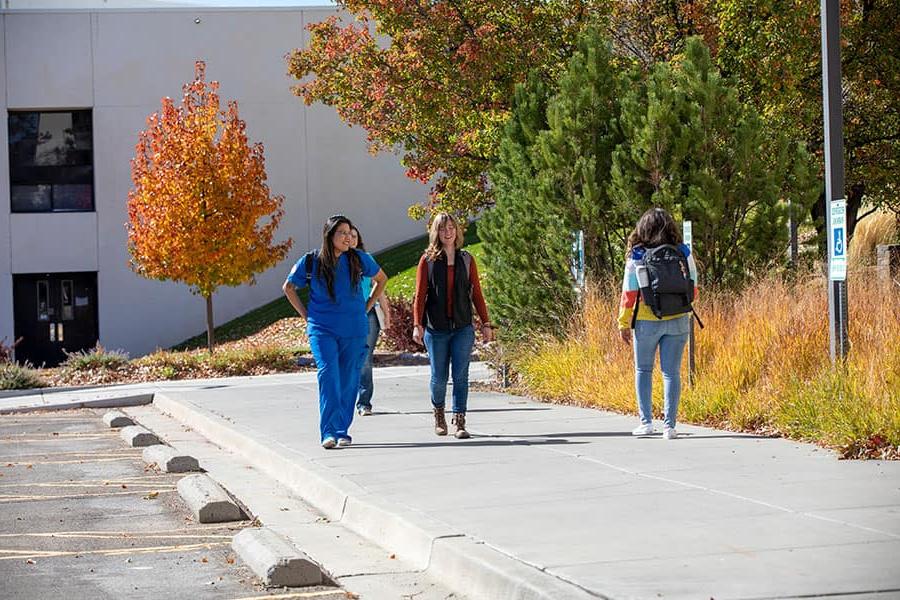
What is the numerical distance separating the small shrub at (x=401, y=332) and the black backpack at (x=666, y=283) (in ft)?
53.1

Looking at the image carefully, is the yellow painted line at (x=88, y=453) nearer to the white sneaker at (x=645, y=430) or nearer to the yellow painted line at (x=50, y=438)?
the yellow painted line at (x=50, y=438)

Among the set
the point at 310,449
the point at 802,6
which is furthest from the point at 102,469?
the point at 802,6

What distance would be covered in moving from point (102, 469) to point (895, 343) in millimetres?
6845

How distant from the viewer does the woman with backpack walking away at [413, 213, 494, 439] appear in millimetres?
11750

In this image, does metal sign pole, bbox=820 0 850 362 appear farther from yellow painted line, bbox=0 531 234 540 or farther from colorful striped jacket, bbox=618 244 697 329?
yellow painted line, bbox=0 531 234 540

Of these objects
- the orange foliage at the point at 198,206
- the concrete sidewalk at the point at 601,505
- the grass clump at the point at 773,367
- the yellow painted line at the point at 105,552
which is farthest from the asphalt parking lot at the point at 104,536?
the orange foliage at the point at 198,206

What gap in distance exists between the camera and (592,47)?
55.5 ft

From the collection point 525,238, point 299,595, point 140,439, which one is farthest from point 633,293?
point 525,238

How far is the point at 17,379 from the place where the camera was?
23.4m

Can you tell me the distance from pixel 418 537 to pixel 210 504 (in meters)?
2.13

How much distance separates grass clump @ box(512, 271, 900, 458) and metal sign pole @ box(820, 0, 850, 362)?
0.29m

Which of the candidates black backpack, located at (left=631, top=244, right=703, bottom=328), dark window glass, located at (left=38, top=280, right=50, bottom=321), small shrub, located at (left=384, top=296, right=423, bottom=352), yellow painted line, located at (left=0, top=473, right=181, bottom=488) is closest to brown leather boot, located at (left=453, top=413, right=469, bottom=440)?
black backpack, located at (left=631, top=244, right=703, bottom=328)

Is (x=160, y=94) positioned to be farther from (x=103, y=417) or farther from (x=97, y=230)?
(x=103, y=417)

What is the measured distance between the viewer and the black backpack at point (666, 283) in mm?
10938
